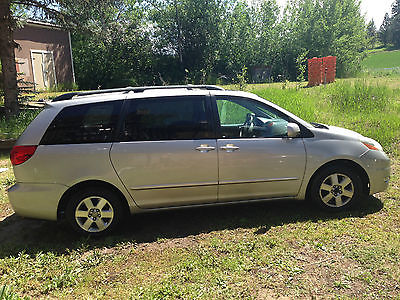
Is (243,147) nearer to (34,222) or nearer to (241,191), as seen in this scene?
(241,191)

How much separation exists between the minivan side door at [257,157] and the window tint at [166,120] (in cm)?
24

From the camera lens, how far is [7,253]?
3.79 meters

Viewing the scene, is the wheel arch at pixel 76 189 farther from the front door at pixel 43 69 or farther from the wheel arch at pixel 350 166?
the front door at pixel 43 69

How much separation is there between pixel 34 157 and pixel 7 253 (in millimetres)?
1130

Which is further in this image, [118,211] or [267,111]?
[267,111]

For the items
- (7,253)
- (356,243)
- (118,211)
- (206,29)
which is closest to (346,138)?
(356,243)

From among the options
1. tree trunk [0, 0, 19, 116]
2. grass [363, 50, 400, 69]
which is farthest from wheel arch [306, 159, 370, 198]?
grass [363, 50, 400, 69]

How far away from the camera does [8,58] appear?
10883 mm

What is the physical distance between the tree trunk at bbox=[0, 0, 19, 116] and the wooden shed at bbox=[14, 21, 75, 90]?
32.3 feet

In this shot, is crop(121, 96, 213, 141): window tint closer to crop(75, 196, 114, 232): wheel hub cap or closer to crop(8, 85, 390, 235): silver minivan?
crop(8, 85, 390, 235): silver minivan

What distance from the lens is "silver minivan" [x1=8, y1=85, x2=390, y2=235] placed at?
12.8ft

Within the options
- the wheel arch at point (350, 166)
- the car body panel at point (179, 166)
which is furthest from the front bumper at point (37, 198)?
the wheel arch at point (350, 166)

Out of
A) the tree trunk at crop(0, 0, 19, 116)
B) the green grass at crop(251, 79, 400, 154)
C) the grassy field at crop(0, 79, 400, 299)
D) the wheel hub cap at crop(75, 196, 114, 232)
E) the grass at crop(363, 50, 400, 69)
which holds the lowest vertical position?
the grassy field at crop(0, 79, 400, 299)

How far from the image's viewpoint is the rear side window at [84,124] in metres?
3.93
